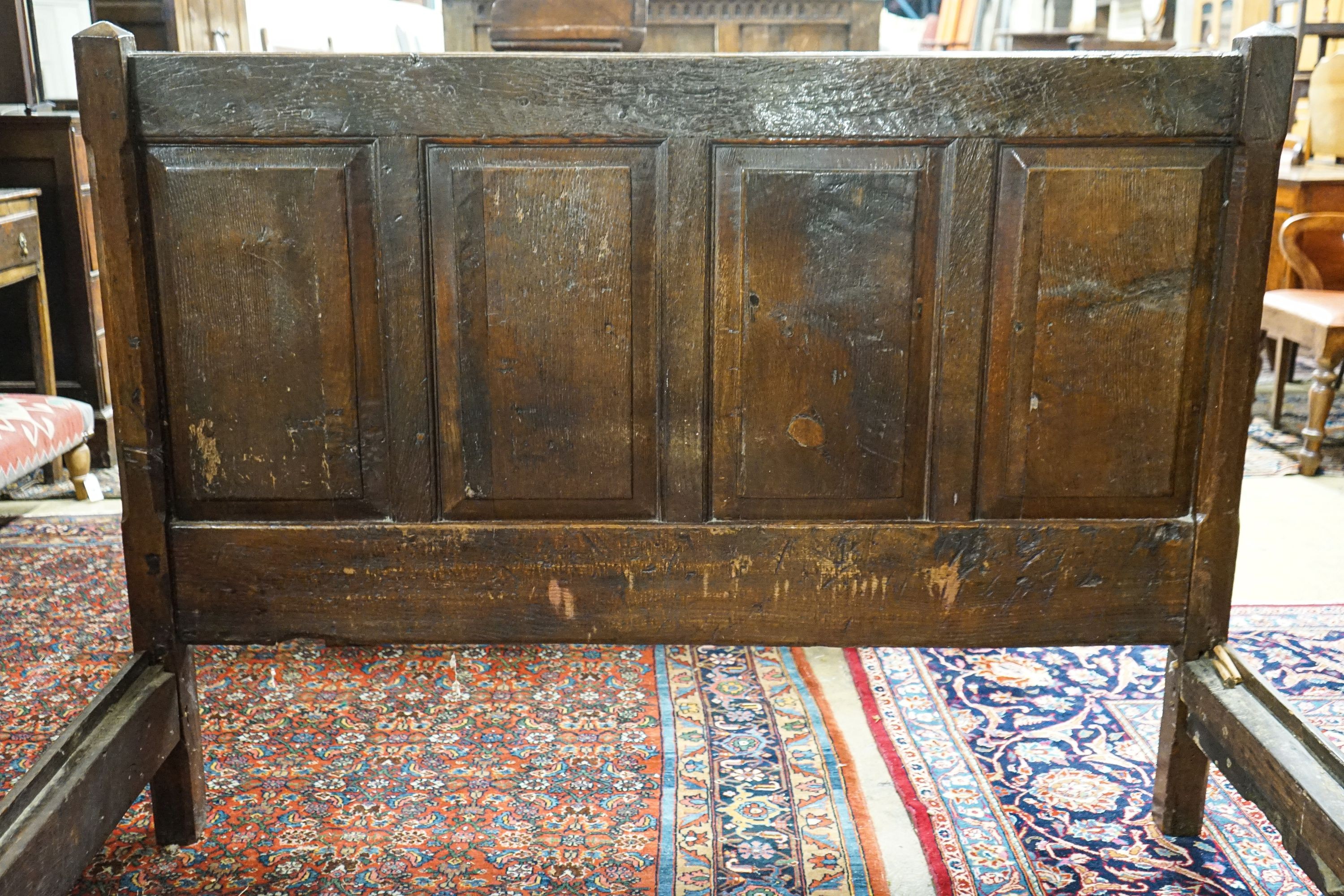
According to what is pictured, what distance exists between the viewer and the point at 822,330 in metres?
1.50

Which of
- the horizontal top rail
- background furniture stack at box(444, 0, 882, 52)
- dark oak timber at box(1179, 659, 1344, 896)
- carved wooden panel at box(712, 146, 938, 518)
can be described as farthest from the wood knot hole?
background furniture stack at box(444, 0, 882, 52)

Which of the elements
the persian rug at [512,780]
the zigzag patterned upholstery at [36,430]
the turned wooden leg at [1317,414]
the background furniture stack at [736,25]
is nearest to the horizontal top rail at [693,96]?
the persian rug at [512,780]

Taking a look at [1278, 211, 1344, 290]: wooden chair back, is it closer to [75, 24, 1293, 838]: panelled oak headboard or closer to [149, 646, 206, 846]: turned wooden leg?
[75, 24, 1293, 838]: panelled oak headboard

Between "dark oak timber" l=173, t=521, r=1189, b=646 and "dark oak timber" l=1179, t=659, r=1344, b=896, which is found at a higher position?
"dark oak timber" l=173, t=521, r=1189, b=646

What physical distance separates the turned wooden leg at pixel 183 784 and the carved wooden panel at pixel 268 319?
0.98 feet

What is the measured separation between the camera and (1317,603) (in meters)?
2.65

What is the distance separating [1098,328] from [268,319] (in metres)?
1.03

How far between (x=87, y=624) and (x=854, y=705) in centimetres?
162

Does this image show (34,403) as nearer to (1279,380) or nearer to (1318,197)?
(1279,380)

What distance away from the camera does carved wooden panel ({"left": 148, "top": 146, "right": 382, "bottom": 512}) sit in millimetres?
1440

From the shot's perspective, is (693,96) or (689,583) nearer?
(693,96)

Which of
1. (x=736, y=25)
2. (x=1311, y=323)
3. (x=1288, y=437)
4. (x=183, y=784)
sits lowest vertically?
(x=1288, y=437)

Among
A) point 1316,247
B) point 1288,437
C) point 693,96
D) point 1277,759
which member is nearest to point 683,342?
point 693,96

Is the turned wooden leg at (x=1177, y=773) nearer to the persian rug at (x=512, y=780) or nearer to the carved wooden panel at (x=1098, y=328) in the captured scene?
the carved wooden panel at (x=1098, y=328)
